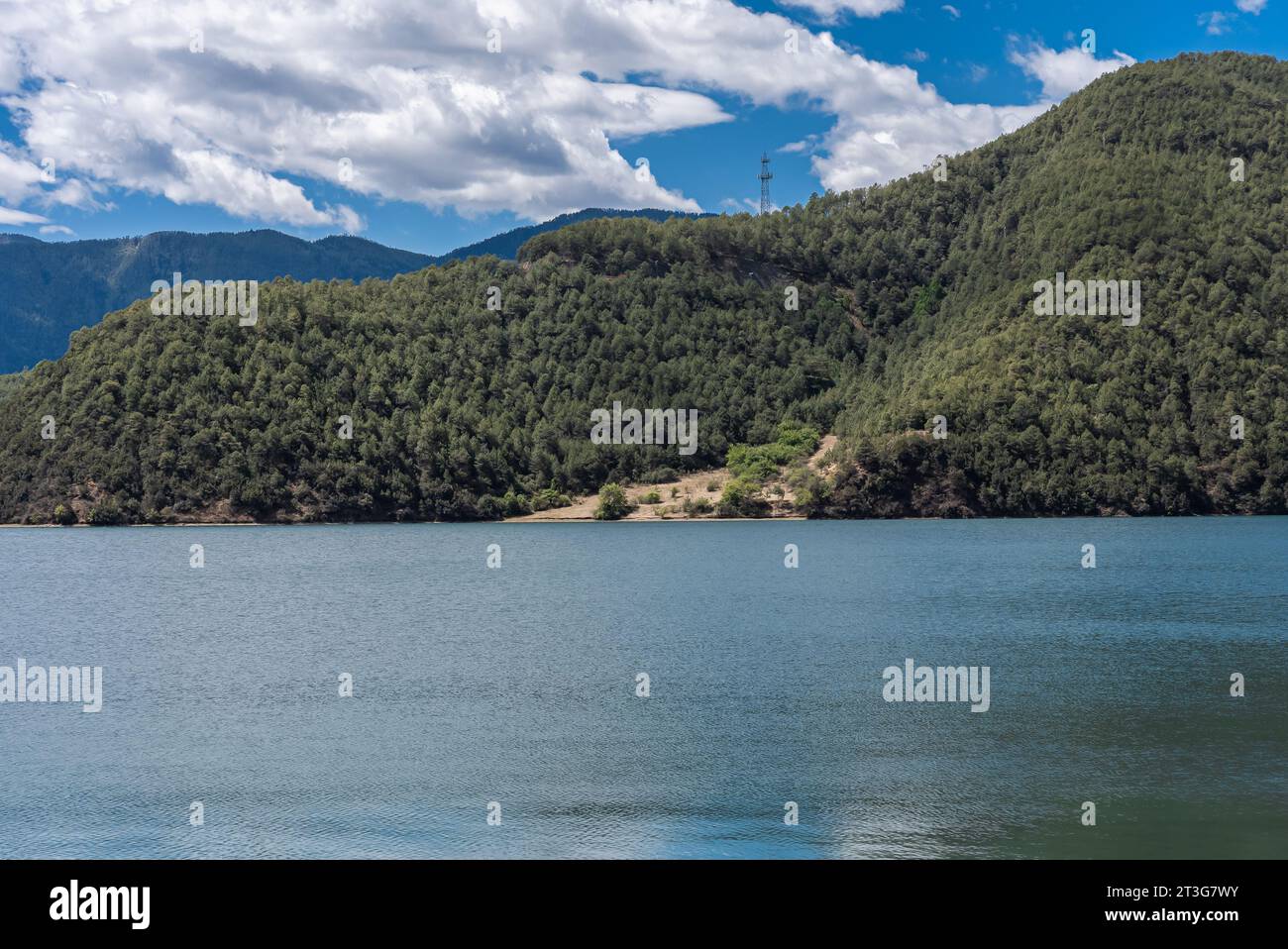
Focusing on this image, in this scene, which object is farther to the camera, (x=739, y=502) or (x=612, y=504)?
(x=612, y=504)

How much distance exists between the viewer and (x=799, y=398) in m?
194

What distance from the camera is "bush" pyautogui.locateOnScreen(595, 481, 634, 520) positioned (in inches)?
6299

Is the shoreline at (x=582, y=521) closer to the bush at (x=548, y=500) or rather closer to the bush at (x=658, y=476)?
the bush at (x=548, y=500)

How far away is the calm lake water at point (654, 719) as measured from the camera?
28.0 m

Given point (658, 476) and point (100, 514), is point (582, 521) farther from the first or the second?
point (100, 514)

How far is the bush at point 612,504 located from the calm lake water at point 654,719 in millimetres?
74343

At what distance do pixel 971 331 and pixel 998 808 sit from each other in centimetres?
16329

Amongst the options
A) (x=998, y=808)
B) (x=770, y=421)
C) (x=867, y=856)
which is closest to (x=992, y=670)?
(x=998, y=808)

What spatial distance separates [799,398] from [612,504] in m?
47.2
